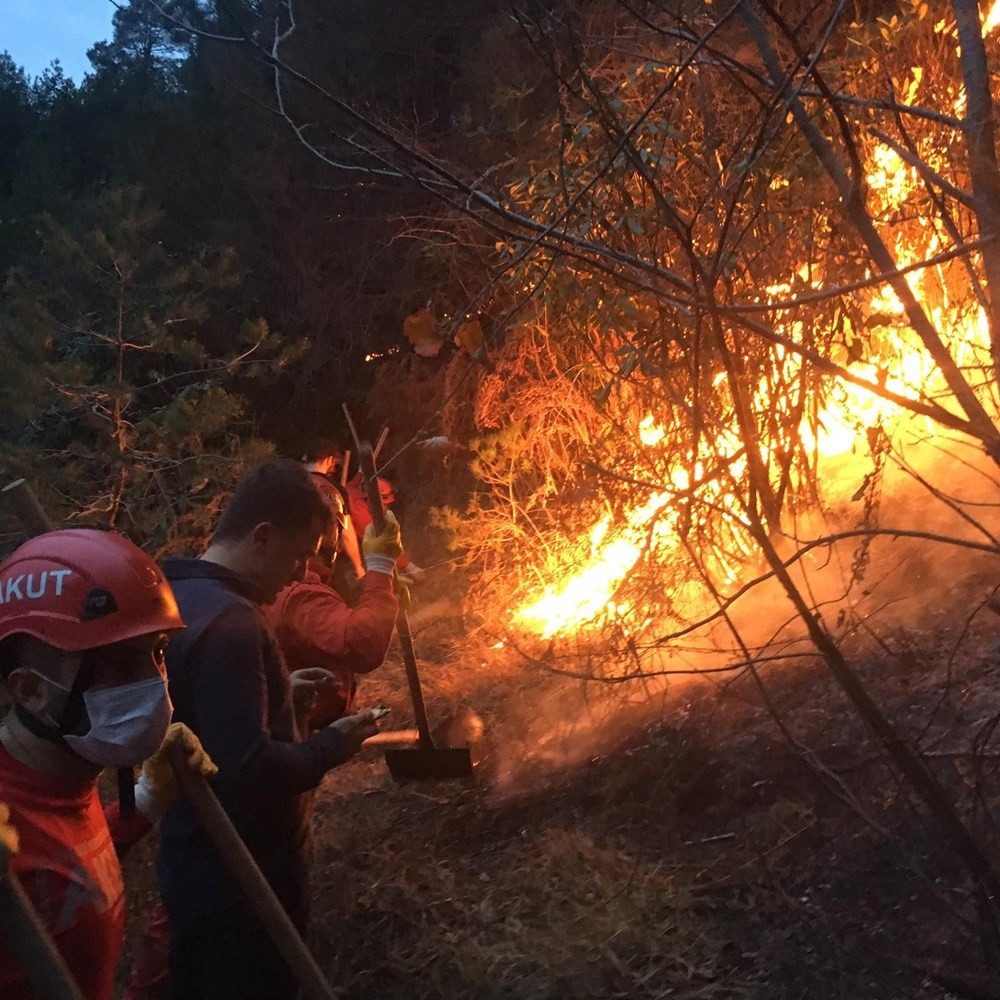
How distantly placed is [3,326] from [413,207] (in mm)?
4496

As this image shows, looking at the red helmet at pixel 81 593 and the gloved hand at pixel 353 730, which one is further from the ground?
the red helmet at pixel 81 593

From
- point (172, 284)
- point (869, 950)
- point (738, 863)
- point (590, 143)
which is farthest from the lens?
point (172, 284)

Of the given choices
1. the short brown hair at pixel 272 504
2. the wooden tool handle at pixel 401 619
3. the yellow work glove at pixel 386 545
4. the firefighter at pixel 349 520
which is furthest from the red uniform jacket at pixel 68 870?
the firefighter at pixel 349 520

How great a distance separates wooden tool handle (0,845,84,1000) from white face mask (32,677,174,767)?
37cm

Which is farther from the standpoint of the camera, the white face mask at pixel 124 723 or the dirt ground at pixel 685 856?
the dirt ground at pixel 685 856

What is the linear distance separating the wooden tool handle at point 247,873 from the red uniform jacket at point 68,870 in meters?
0.22

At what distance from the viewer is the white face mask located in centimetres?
198

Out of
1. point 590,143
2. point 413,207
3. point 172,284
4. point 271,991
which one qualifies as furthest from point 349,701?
point 413,207

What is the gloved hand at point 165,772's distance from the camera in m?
2.29

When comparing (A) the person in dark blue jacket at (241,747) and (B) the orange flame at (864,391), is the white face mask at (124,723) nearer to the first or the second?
(A) the person in dark blue jacket at (241,747)

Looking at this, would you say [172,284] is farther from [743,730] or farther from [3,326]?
[743,730]

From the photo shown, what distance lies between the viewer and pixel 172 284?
7852 millimetres

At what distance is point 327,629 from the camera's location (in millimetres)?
3232

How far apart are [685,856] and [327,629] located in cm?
197
